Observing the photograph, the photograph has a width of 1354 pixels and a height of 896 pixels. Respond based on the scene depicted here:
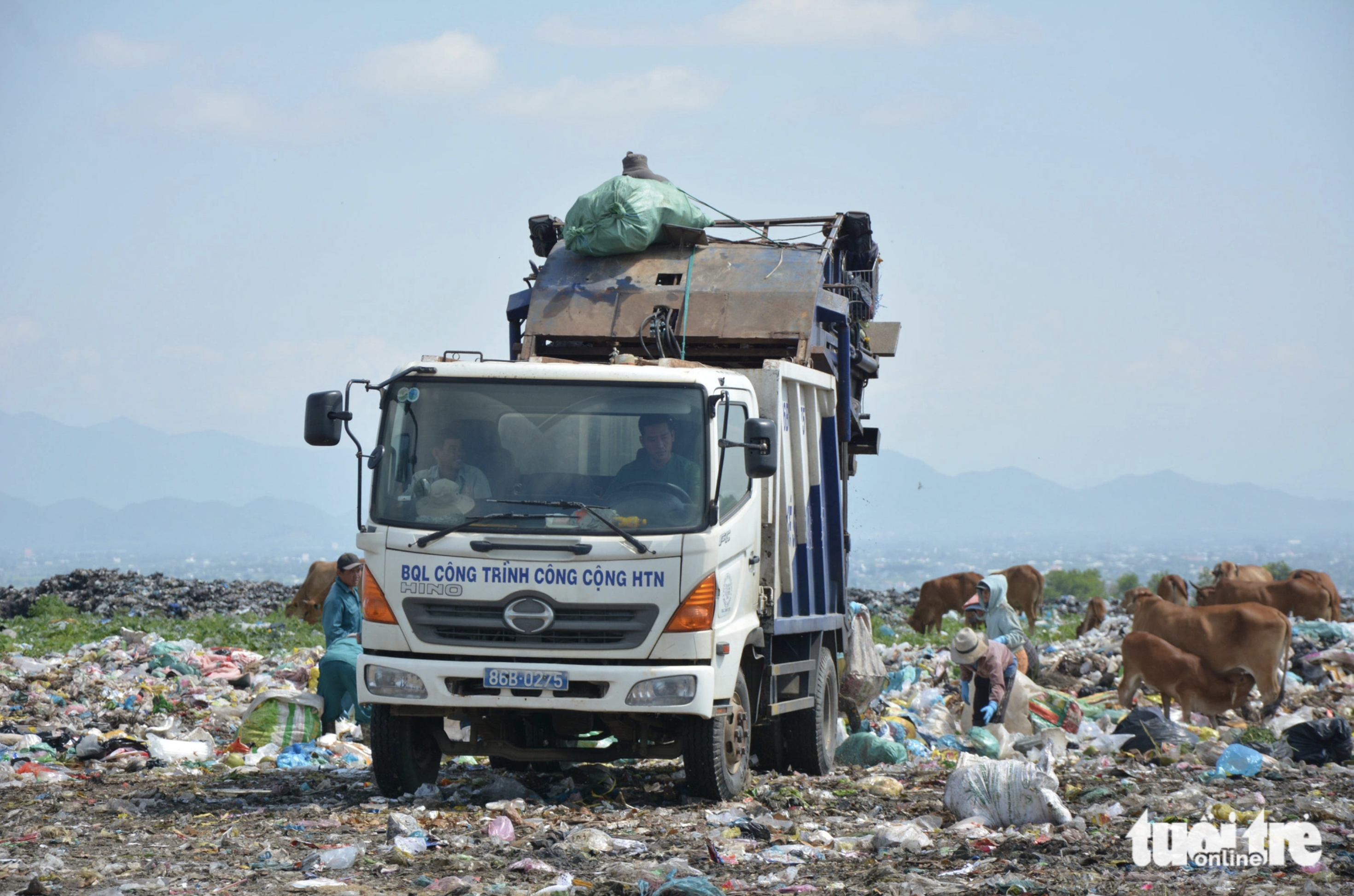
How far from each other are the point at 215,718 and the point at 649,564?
5460 millimetres

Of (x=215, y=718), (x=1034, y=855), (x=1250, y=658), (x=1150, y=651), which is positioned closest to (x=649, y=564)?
(x=1034, y=855)

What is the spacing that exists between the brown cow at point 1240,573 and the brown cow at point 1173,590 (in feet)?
3.40

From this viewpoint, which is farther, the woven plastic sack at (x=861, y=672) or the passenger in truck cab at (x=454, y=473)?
the woven plastic sack at (x=861, y=672)

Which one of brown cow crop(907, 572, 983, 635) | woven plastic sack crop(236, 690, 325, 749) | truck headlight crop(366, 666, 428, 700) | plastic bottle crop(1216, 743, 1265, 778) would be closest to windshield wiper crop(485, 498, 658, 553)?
truck headlight crop(366, 666, 428, 700)

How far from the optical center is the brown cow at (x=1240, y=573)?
70.9 ft

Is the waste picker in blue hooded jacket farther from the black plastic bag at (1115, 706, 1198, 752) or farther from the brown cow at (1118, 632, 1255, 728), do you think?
the black plastic bag at (1115, 706, 1198, 752)

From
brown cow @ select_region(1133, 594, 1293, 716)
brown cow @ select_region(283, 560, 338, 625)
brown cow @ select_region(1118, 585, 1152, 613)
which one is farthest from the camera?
brown cow @ select_region(283, 560, 338, 625)

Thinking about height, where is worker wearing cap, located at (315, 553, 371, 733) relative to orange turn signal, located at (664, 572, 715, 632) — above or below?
below

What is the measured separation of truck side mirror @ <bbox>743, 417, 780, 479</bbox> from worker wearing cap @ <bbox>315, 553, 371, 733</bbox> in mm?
3704

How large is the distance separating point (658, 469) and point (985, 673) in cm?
399

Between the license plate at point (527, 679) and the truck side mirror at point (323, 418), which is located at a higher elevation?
the truck side mirror at point (323, 418)

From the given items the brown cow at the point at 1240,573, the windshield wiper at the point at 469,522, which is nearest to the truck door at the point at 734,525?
the windshield wiper at the point at 469,522

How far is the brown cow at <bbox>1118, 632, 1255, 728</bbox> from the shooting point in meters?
12.1

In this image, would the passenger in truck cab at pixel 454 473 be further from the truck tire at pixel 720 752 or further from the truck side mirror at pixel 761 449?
the truck tire at pixel 720 752
